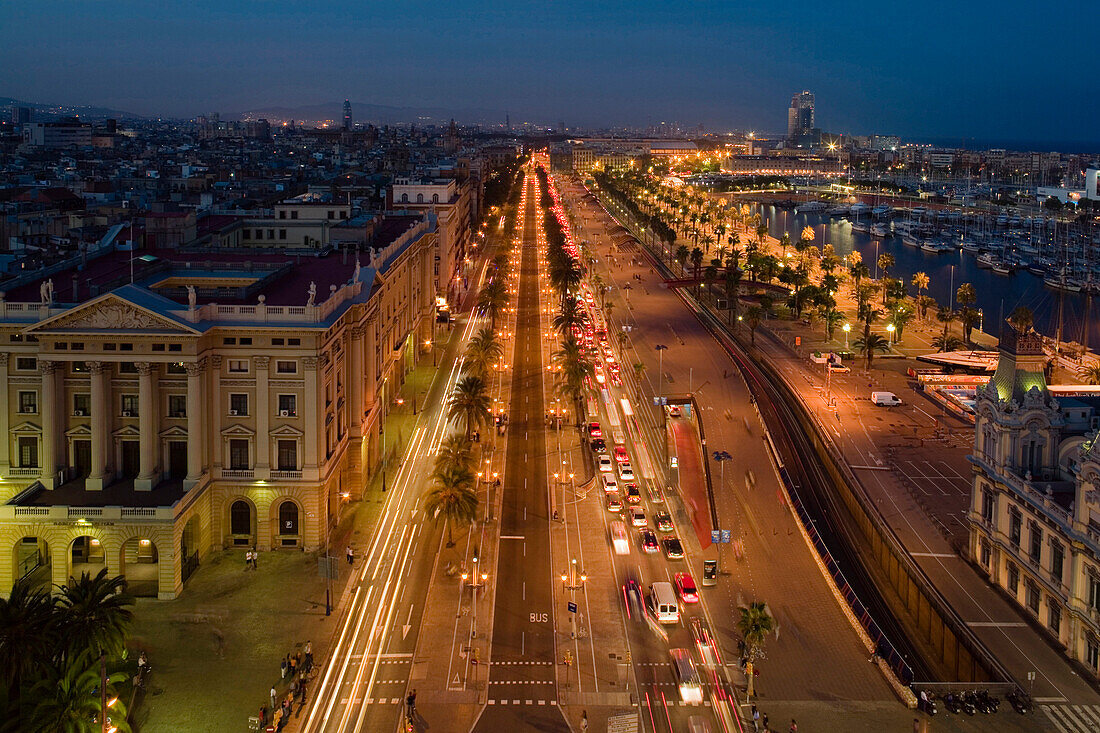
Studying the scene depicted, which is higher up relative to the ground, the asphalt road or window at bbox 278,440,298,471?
window at bbox 278,440,298,471

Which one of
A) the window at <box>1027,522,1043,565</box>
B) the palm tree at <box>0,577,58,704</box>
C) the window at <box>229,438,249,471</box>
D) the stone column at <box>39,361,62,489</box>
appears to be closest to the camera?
the palm tree at <box>0,577,58,704</box>

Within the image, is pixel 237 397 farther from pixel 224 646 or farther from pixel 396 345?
pixel 396 345

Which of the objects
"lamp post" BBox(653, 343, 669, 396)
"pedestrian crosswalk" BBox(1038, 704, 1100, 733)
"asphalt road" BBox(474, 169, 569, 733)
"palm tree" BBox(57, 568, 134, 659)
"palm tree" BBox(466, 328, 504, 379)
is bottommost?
"pedestrian crosswalk" BBox(1038, 704, 1100, 733)

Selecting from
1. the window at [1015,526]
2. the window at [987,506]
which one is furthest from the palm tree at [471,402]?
the window at [1015,526]

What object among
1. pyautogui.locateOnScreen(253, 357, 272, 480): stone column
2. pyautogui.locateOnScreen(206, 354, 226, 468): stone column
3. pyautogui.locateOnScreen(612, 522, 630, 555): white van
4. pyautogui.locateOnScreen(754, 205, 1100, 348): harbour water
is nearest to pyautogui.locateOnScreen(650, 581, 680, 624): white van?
pyautogui.locateOnScreen(612, 522, 630, 555): white van

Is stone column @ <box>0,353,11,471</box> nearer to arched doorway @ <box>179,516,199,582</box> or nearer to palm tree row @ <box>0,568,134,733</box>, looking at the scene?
arched doorway @ <box>179,516,199,582</box>

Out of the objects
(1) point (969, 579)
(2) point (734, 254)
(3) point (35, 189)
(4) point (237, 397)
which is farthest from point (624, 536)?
(3) point (35, 189)

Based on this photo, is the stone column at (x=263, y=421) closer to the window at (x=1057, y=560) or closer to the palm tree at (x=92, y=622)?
the palm tree at (x=92, y=622)

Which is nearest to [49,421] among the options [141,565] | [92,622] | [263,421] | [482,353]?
[141,565]
